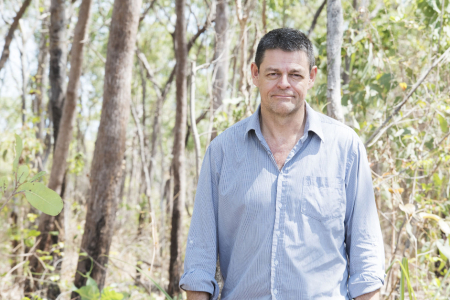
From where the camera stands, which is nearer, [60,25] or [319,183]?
[319,183]

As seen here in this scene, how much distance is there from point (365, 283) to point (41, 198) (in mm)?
1256

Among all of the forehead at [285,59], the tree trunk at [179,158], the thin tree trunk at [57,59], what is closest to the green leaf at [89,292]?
the forehead at [285,59]

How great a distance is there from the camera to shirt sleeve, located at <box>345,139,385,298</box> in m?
1.67

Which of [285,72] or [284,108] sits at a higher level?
[285,72]

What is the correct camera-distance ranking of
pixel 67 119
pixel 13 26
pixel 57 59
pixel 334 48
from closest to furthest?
pixel 334 48
pixel 67 119
pixel 57 59
pixel 13 26

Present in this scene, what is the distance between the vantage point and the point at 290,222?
1708 mm

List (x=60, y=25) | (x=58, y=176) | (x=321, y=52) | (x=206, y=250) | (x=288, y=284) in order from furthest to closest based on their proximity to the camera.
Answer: (x=60, y=25)
(x=58, y=176)
(x=321, y=52)
(x=206, y=250)
(x=288, y=284)

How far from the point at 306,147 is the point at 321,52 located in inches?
71.5

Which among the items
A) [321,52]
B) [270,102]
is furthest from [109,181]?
[270,102]

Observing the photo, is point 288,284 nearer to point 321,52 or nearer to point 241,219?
point 241,219

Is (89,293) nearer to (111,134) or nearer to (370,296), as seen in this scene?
(111,134)

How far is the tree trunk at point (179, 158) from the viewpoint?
5.41m

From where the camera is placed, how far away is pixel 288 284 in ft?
5.49

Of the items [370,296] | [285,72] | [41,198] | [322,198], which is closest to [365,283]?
[370,296]
